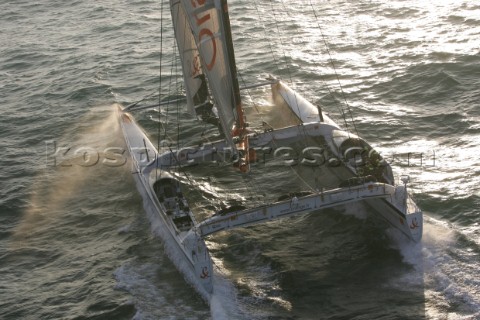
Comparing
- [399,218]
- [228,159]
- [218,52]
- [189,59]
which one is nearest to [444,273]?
[399,218]

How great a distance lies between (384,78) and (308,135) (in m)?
6.97

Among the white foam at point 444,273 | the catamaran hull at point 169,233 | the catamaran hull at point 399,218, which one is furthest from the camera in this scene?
the catamaran hull at point 399,218

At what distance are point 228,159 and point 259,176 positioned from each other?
1939 millimetres

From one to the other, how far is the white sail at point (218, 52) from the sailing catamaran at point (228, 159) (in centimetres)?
2

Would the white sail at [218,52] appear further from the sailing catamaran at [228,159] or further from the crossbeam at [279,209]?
the crossbeam at [279,209]

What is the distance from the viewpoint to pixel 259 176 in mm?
17438

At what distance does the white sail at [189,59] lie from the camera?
47.0 ft

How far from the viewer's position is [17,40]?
102 ft

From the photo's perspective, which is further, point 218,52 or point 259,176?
point 259,176

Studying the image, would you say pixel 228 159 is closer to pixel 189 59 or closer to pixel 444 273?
pixel 189 59

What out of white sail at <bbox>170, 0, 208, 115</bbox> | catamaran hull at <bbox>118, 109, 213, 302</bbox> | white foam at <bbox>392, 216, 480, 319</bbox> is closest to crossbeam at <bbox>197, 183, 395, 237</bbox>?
catamaran hull at <bbox>118, 109, 213, 302</bbox>

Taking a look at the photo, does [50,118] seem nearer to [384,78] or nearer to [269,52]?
[269,52]

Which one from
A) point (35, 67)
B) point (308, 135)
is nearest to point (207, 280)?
point (308, 135)

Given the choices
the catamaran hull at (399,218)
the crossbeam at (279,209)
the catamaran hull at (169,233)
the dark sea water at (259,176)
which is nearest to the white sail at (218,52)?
the crossbeam at (279,209)
